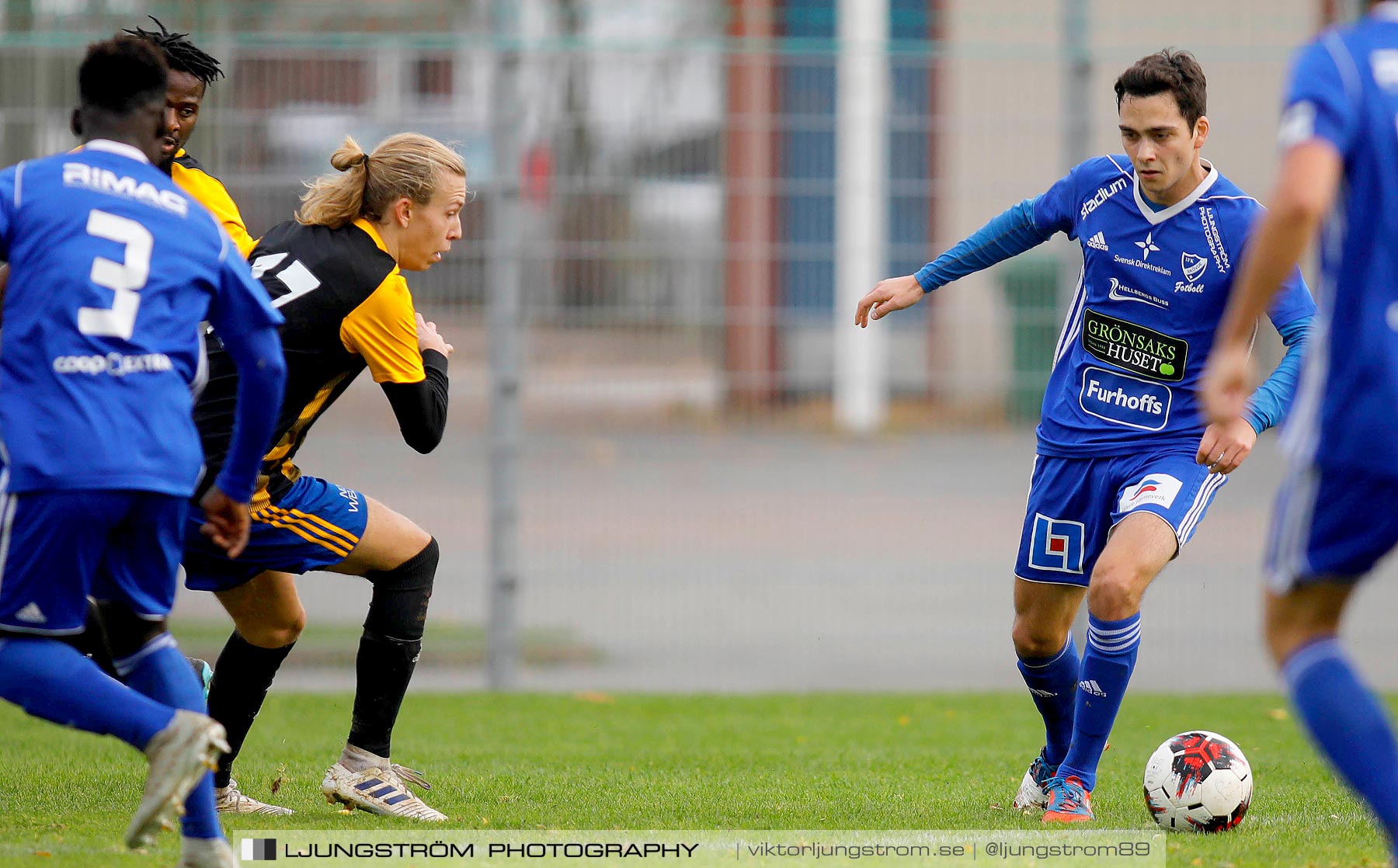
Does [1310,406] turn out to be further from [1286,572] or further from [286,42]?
[286,42]

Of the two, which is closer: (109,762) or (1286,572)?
(1286,572)

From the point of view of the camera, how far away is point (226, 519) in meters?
3.83

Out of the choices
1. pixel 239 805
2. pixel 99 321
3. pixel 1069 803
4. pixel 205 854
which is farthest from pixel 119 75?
pixel 1069 803

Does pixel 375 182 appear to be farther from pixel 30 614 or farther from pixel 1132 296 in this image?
pixel 1132 296

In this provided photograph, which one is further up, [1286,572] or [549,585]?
[1286,572]

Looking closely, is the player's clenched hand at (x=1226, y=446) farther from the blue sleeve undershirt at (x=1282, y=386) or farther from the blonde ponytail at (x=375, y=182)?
the blonde ponytail at (x=375, y=182)

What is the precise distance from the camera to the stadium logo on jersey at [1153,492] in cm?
468

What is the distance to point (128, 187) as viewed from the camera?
3533 mm

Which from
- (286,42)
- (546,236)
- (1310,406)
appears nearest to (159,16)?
(286,42)

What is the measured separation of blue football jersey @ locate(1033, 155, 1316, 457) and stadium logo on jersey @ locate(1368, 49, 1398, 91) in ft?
5.59

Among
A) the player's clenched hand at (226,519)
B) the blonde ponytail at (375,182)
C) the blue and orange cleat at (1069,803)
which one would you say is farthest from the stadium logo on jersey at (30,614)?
the blue and orange cleat at (1069,803)

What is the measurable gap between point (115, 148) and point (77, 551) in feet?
3.17

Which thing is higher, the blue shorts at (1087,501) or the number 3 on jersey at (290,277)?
the number 3 on jersey at (290,277)

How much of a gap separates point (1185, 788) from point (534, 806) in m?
2.07
